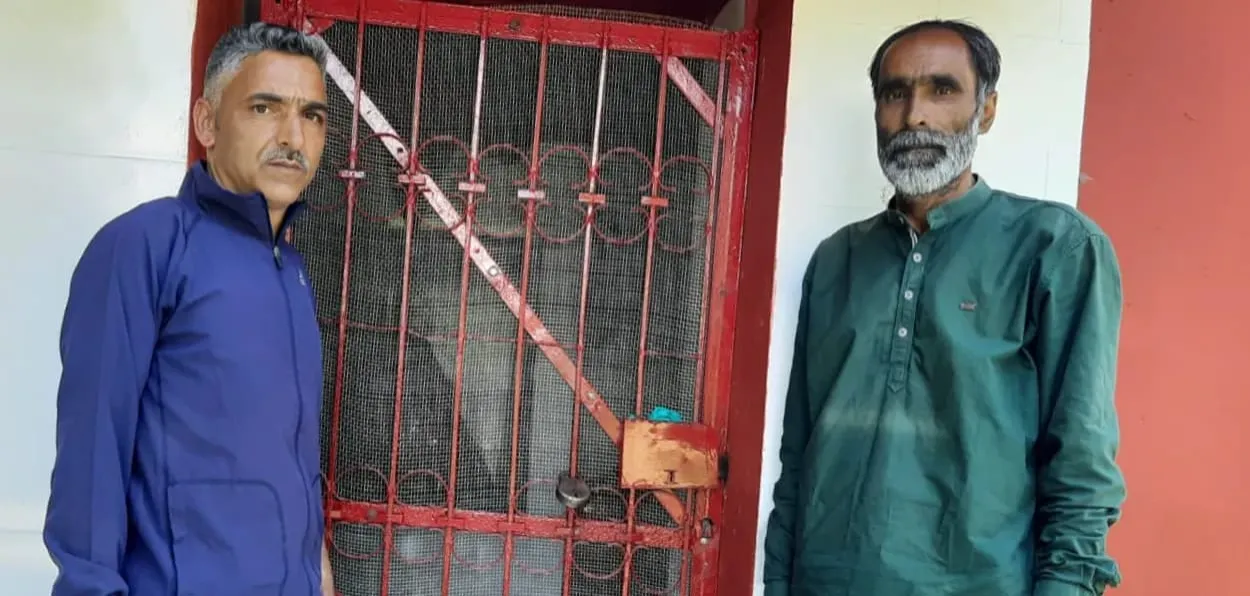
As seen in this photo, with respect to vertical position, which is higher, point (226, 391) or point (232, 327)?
point (232, 327)

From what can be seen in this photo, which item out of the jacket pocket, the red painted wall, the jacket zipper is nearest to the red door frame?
the jacket zipper

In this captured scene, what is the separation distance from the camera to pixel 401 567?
2105 mm

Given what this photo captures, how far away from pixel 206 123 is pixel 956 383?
142 centimetres

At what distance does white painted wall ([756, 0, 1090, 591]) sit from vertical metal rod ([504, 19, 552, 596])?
681 millimetres

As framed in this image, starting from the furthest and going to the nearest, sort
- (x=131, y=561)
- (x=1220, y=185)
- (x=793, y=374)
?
(x=1220, y=185), (x=793, y=374), (x=131, y=561)

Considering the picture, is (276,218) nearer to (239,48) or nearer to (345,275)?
(239,48)

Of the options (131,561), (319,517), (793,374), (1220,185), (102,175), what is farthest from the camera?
(1220,185)

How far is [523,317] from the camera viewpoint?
Answer: 2.11 m

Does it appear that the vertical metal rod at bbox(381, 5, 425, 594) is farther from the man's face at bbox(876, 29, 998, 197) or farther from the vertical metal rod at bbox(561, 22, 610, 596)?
the man's face at bbox(876, 29, 998, 197)

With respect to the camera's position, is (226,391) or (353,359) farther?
(353,359)

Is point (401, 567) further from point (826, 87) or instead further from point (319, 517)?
point (826, 87)

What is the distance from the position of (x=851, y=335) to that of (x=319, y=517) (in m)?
1.07

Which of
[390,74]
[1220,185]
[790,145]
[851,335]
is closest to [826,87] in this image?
[790,145]

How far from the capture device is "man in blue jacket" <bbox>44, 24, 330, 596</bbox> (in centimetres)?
111
